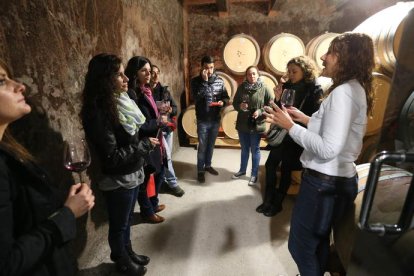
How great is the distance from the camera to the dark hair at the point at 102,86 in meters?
1.65

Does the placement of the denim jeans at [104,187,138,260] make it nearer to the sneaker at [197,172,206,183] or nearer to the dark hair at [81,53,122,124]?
the dark hair at [81,53,122,124]

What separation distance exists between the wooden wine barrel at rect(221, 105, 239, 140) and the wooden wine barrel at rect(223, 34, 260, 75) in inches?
31.8

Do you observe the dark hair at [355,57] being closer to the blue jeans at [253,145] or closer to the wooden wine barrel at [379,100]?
the wooden wine barrel at [379,100]

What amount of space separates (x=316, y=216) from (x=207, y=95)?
8.25 feet

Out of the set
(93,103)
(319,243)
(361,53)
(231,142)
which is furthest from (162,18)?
(319,243)

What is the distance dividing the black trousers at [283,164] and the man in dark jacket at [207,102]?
1125mm

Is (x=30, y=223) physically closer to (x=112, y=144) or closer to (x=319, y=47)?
(x=112, y=144)

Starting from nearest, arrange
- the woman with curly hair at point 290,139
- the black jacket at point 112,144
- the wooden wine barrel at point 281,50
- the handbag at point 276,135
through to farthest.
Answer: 1. the black jacket at point 112,144
2. the woman with curly hair at point 290,139
3. the handbag at point 276,135
4. the wooden wine barrel at point 281,50

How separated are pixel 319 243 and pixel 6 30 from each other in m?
2.21

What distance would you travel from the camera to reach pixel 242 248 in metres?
2.42

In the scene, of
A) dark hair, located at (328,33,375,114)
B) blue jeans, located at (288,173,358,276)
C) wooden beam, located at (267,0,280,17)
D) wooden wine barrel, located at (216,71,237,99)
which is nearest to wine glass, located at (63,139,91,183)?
blue jeans, located at (288,173,358,276)

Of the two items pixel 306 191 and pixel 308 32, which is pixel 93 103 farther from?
pixel 308 32

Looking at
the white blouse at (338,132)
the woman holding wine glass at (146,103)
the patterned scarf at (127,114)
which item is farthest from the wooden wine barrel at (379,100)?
the patterned scarf at (127,114)

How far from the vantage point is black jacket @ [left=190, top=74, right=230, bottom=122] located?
364cm
